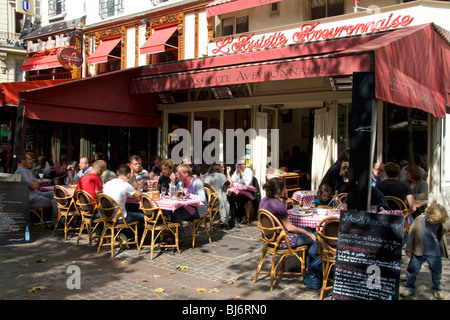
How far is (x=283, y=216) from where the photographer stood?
4.63 metres

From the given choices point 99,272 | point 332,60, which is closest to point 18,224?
point 99,272

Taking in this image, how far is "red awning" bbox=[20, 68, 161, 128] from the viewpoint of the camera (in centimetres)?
802

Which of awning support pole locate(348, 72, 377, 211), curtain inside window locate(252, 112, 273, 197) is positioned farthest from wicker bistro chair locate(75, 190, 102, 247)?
curtain inside window locate(252, 112, 273, 197)

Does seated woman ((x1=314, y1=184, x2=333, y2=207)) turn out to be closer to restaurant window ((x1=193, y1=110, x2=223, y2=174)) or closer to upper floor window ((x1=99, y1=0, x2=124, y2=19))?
restaurant window ((x1=193, y1=110, x2=223, y2=174))

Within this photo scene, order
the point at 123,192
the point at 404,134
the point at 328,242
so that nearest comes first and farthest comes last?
the point at 328,242
the point at 123,192
the point at 404,134

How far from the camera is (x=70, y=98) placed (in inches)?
345

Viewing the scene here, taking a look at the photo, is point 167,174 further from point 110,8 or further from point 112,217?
point 110,8

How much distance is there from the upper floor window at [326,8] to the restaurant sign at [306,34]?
22.0 inches

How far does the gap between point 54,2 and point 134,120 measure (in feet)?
29.5

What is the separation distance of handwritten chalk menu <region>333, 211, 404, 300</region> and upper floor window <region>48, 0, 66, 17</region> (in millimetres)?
15924

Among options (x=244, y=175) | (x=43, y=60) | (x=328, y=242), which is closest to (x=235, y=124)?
(x=244, y=175)

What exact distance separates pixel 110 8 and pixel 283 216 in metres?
12.5

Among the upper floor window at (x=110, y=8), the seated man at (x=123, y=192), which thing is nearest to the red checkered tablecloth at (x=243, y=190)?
the seated man at (x=123, y=192)

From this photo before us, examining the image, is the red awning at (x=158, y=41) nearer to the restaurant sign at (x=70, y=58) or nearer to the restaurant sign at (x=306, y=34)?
the restaurant sign at (x=306, y=34)
